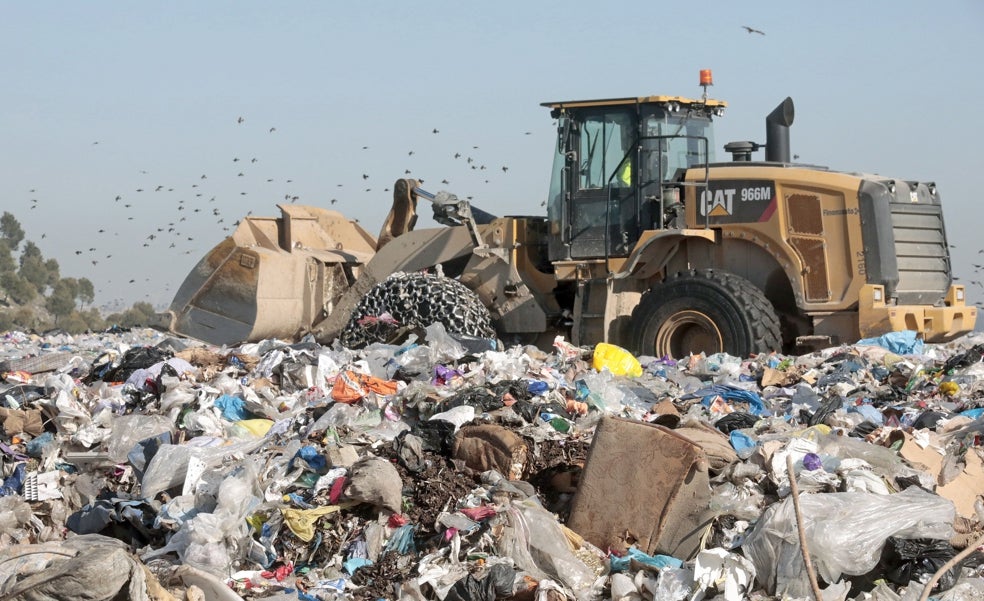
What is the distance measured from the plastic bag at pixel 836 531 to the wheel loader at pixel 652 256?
394 cm

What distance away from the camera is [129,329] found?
52.1 ft

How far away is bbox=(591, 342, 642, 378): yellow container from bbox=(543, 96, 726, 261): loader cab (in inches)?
54.8

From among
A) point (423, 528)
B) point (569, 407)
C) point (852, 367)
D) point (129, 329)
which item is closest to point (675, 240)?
point (852, 367)

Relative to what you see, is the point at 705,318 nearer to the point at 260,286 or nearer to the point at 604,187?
the point at 604,187

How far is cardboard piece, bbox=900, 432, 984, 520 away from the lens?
5.23 meters

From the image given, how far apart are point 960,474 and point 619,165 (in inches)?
195

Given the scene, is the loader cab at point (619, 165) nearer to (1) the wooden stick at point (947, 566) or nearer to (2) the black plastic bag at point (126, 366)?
(2) the black plastic bag at point (126, 366)

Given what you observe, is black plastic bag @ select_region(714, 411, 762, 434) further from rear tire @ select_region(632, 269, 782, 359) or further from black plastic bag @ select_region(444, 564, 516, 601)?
rear tire @ select_region(632, 269, 782, 359)

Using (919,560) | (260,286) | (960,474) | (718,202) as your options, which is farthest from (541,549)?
(260,286)

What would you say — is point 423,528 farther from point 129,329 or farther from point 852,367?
point 129,329

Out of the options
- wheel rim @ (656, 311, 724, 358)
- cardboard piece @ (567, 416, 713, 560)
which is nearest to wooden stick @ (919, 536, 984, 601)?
cardboard piece @ (567, 416, 713, 560)

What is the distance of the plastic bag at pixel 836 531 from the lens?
462cm

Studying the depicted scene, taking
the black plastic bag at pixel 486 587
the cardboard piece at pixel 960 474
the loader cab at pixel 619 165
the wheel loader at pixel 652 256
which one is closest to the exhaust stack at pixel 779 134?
the wheel loader at pixel 652 256

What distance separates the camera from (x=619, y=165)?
32.5 ft
